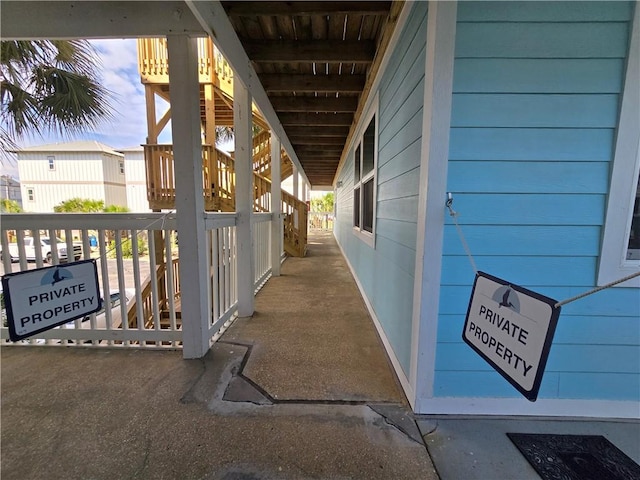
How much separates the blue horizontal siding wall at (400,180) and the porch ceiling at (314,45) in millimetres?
331

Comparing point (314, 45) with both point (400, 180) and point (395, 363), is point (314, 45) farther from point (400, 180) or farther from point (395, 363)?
point (395, 363)

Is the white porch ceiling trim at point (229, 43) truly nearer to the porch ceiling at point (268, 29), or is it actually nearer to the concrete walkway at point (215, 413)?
the porch ceiling at point (268, 29)

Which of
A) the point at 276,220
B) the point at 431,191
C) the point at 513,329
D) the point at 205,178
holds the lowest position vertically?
the point at 513,329

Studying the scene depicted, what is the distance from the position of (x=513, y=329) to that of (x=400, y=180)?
3.76 feet

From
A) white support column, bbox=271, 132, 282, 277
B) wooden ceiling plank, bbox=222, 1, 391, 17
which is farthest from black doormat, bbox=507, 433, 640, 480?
white support column, bbox=271, 132, 282, 277

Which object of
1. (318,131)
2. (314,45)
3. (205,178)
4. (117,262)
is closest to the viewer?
(117,262)

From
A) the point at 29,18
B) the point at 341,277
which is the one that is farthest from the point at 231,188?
the point at 29,18

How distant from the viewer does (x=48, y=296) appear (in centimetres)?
113

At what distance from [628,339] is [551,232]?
29.0 inches

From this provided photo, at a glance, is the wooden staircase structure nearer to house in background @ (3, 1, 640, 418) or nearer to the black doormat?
house in background @ (3, 1, 640, 418)

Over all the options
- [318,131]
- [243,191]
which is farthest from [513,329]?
[318,131]

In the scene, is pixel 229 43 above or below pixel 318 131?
below

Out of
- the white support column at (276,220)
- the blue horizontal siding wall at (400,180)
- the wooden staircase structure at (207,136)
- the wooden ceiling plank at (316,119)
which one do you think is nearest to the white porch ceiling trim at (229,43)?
the wooden ceiling plank at (316,119)

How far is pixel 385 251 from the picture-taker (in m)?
2.29
